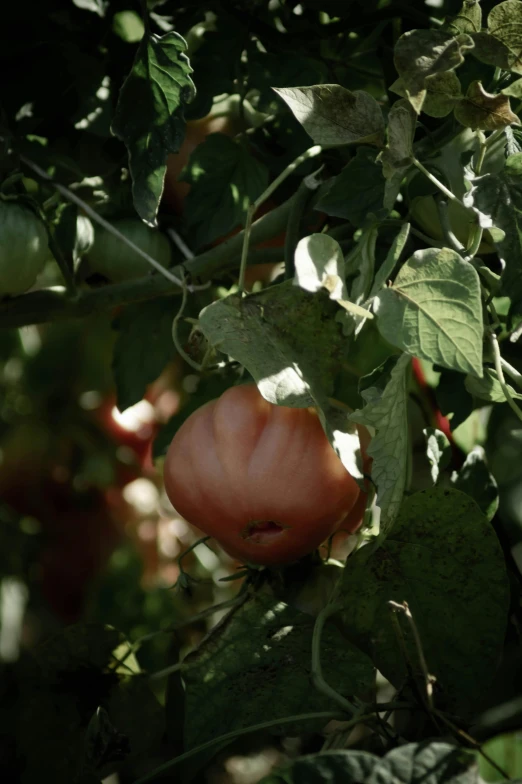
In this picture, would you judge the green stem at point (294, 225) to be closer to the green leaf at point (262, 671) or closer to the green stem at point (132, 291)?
the green stem at point (132, 291)

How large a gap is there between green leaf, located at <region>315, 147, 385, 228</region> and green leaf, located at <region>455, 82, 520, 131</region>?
8 cm

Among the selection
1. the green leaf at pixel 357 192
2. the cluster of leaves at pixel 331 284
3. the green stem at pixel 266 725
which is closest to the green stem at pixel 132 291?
the cluster of leaves at pixel 331 284

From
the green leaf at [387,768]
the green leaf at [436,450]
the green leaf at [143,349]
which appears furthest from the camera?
the green leaf at [143,349]

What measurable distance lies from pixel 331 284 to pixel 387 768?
25cm

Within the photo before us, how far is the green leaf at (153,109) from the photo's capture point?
0.55 metres

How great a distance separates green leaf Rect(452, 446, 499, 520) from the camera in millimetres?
655

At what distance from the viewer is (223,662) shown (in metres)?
0.55

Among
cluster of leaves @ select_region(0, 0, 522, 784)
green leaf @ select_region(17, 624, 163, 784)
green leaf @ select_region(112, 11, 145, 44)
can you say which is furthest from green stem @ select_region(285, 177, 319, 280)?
green leaf @ select_region(17, 624, 163, 784)

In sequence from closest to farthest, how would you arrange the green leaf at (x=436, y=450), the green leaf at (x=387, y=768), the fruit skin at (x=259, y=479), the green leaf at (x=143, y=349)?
1. the green leaf at (x=387, y=768)
2. the fruit skin at (x=259, y=479)
3. the green leaf at (x=436, y=450)
4. the green leaf at (x=143, y=349)

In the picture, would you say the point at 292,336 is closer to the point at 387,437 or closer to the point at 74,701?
the point at 387,437

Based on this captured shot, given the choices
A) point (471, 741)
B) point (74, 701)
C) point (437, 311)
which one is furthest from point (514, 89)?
point (74, 701)

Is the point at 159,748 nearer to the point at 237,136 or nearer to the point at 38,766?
the point at 38,766

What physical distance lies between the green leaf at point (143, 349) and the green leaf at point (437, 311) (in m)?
0.33

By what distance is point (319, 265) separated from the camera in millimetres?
444
